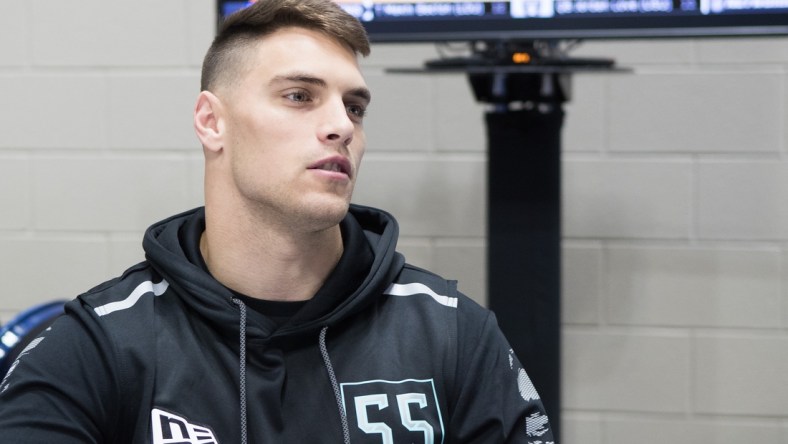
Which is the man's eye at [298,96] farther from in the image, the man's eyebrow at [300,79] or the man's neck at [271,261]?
the man's neck at [271,261]

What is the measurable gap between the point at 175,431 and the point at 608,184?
1.58 m

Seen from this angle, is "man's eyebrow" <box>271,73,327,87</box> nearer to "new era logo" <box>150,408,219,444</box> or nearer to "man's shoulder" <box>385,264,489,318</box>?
"man's shoulder" <box>385,264,489,318</box>

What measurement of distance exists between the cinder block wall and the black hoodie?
114 cm

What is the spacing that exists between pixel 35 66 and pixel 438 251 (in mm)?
1268

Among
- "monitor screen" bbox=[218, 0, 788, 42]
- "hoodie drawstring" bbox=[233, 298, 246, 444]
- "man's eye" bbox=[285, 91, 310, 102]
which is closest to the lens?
"hoodie drawstring" bbox=[233, 298, 246, 444]

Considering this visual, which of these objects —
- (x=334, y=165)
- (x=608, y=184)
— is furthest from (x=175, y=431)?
(x=608, y=184)

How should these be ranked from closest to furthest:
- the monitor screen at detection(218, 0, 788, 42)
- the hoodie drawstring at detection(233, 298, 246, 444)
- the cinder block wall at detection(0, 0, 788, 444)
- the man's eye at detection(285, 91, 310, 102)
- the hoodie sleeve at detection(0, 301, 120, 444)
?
the hoodie sleeve at detection(0, 301, 120, 444), the hoodie drawstring at detection(233, 298, 246, 444), the man's eye at detection(285, 91, 310, 102), the monitor screen at detection(218, 0, 788, 42), the cinder block wall at detection(0, 0, 788, 444)

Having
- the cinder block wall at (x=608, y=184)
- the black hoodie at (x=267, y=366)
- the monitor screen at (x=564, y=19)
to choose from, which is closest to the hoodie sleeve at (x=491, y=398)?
the black hoodie at (x=267, y=366)

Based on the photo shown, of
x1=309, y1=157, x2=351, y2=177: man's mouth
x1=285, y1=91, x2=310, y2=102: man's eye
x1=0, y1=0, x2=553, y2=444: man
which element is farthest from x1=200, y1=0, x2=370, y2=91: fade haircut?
x1=309, y1=157, x2=351, y2=177: man's mouth

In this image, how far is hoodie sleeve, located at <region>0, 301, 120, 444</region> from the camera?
1286 millimetres

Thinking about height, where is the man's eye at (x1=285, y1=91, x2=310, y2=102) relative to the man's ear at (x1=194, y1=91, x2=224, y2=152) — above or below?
above

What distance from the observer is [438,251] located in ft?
8.91

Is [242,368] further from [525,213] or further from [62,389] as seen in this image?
[525,213]

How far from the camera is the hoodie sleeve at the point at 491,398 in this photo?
1470mm
